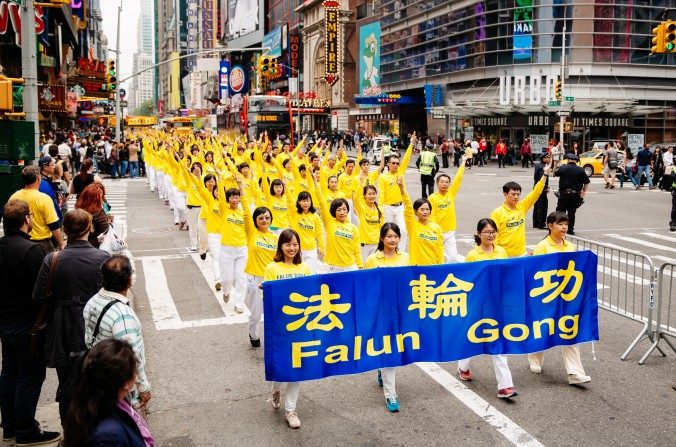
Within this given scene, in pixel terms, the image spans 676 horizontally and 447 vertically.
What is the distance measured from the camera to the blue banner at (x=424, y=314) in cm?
592

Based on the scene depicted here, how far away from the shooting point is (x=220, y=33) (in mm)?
149625

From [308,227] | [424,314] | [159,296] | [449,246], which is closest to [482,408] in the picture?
[424,314]

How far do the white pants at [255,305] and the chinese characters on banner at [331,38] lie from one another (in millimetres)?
69558

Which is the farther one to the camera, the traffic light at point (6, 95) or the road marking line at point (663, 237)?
the road marking line at point (663, 237)

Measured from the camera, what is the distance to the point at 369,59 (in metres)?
72.2

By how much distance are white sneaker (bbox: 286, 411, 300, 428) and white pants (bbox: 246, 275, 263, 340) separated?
5.62 feet

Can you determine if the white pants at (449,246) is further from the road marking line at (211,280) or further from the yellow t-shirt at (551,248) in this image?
the yellow t-shirt at (551,248)

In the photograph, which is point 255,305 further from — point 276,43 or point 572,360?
point 276,43

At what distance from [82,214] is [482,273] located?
3614mm

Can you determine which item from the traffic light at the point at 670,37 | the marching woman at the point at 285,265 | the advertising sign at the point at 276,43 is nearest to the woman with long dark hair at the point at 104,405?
the marching woman at the point at 285,265

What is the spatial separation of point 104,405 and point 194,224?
11433 millimetres

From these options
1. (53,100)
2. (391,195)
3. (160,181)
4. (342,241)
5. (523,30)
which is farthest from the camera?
(523,30)

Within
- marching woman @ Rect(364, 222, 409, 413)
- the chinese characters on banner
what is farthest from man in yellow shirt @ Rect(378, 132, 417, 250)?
the chinese characters on banner

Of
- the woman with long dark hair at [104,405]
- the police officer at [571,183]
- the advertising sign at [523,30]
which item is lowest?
the woman with long dark hair at [104,405]
